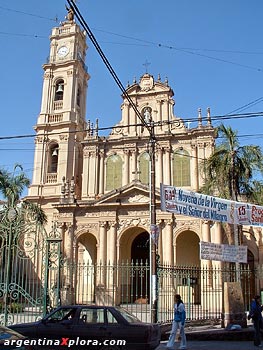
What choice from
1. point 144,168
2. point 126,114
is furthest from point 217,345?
point 126,114

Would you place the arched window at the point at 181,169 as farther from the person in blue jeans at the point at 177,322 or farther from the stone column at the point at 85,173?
the person in blue jeans at the point at 177,322

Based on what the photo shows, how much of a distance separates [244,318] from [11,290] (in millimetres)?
8431

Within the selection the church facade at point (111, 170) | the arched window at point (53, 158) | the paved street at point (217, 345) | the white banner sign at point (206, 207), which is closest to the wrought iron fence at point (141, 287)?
the church facade at point (111, 170)

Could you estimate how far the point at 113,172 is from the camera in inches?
1261

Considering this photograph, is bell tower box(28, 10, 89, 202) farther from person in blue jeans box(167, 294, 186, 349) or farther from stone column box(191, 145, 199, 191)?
person in blue jeans box(167, 294, 186, 349)

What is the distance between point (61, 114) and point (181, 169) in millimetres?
11152

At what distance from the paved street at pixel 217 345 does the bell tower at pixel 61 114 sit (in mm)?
20203

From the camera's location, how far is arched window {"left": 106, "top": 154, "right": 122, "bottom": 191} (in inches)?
1242

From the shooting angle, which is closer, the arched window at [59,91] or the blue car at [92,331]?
the blue car at [92,331]

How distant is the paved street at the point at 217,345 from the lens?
11.6 meters

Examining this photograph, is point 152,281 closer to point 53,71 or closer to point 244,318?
point 244,318

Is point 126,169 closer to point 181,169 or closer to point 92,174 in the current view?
point 92,174

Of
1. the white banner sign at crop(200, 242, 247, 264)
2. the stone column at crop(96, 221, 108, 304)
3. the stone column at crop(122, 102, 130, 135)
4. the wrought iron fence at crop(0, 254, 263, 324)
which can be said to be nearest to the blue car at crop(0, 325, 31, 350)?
the white banner sign at crop(200, 242, 247, 264)

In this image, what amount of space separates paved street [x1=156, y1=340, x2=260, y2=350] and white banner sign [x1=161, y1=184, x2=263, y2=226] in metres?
4.22
